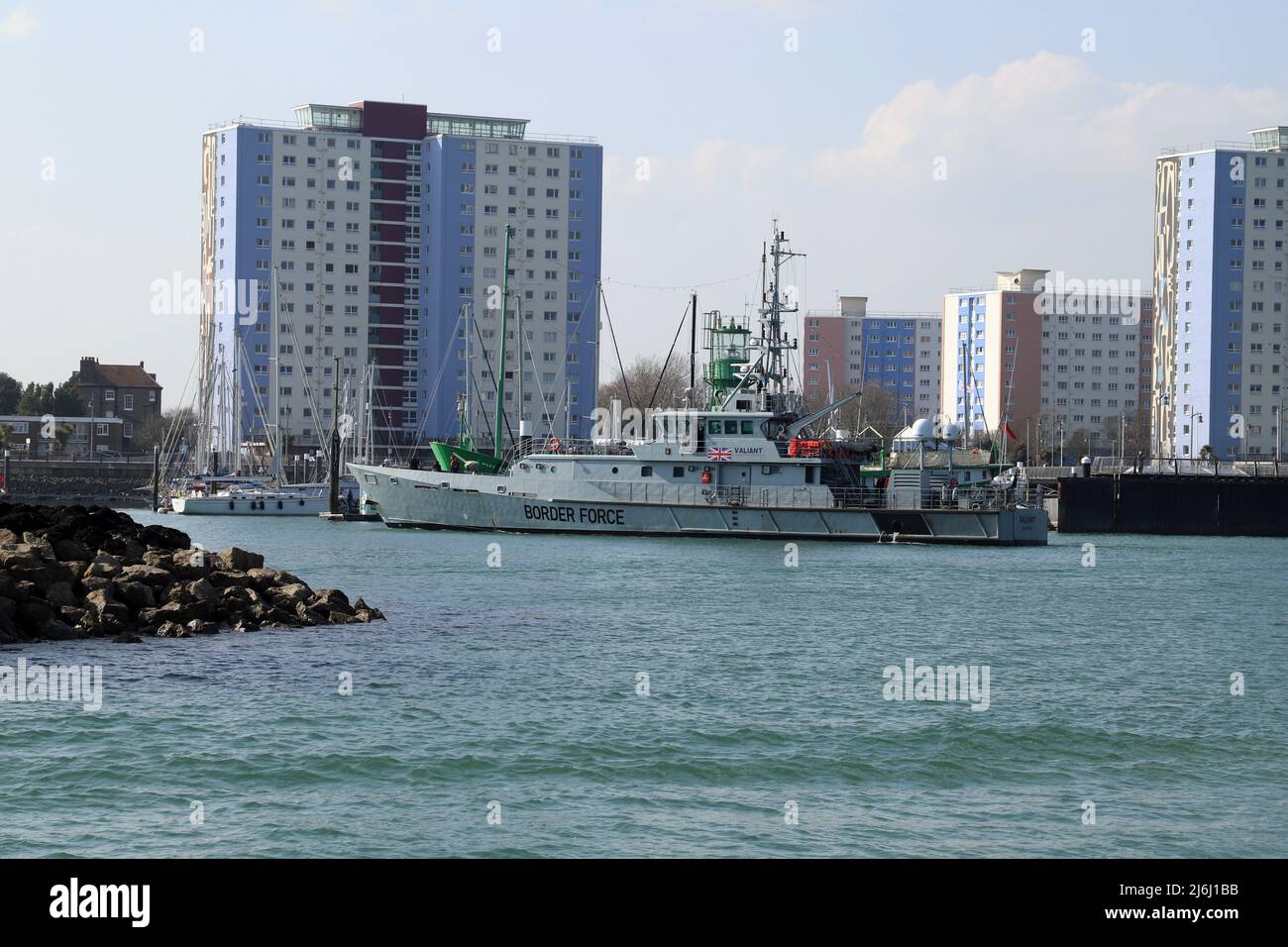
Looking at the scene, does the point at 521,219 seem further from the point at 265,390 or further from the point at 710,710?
the point at 710,710

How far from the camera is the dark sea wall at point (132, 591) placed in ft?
84.3

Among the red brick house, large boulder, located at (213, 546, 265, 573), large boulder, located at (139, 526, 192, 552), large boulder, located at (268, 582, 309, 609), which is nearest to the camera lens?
large boulder, located at (268, 582, 309, 609)

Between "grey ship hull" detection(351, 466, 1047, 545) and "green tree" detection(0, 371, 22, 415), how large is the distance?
372 feet

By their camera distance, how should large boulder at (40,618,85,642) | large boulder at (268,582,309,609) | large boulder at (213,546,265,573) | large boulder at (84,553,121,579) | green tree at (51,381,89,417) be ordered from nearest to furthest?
large boulder at (40,618,85,642), large boulder at (84,553,121,579), large boulder at (268,582,309,609), large boulder at (213,546,265,573), green tree at (51,381,89,417)

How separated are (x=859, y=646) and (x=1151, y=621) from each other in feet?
32.8

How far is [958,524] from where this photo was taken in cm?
6131

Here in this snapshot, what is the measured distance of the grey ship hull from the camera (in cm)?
6072

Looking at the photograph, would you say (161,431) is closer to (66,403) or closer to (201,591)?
(66,403)

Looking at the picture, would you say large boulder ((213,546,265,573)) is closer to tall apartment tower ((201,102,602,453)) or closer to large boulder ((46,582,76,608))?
large boulder ((46,582,76,608))

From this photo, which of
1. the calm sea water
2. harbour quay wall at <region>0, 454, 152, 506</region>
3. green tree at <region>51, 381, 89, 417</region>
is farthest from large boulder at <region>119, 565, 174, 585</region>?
green tree at <region>51, 381, 89, 417</region>

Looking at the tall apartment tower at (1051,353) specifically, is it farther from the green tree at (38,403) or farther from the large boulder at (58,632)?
the large boulder at (58,632)

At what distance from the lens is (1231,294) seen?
452ft

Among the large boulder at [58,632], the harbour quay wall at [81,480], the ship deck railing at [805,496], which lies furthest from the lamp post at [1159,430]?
the large boulder at [58,632]
